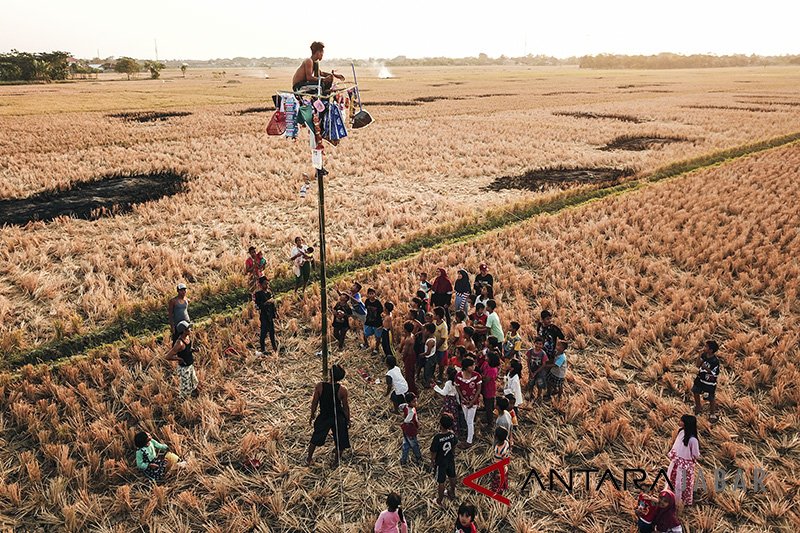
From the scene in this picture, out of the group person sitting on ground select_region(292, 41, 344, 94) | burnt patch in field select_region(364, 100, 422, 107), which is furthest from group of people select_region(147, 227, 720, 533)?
burnt patch in field select_region(364, 100, 422, 107)

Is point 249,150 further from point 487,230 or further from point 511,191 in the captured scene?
point 487,230

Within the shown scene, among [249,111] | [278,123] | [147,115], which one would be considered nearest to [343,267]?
[278,123]

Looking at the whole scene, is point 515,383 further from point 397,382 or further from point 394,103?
point 394,103

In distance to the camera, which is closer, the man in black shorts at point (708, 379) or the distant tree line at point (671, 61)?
the man in black shorts at point (708, 379)

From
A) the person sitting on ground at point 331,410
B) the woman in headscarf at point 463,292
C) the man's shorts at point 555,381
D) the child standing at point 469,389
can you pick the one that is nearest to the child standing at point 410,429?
the child standing at point 469,389

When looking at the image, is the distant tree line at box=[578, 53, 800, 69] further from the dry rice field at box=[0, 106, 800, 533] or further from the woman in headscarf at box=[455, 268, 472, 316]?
the woman in headscarf at box=[455, 268, 472, 316]

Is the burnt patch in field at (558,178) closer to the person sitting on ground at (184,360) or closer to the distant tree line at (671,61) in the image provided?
the person sitting on ground at (184,360)

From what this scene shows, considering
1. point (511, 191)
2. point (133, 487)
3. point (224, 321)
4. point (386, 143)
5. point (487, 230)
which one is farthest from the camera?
point (386, 143)

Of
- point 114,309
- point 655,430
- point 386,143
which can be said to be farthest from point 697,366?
point 386,143
